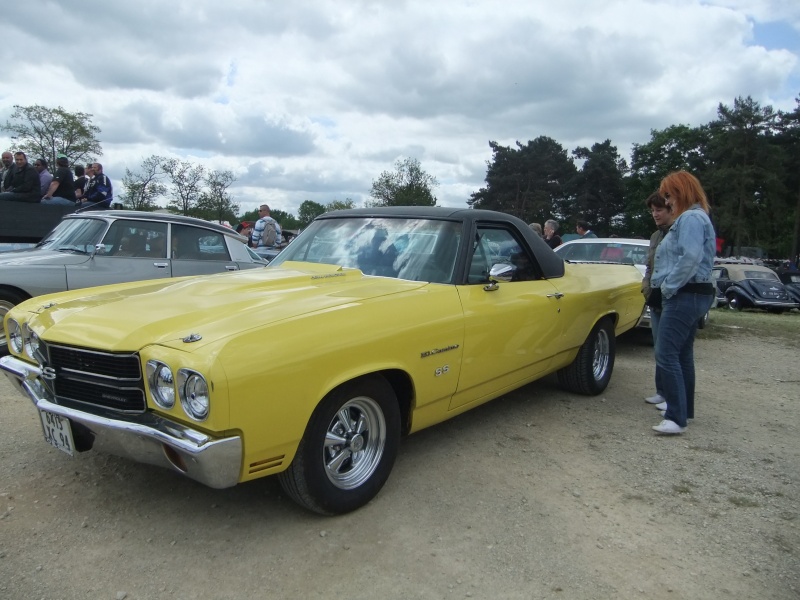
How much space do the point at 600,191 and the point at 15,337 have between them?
2166 inches

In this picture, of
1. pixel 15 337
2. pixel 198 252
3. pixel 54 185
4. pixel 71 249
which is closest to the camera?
pixel 15 337

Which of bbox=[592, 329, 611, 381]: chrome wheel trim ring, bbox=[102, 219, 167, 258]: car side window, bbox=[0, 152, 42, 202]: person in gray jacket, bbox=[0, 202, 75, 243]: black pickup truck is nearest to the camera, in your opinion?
bbox=[592, 329, 611, 381]: chrome wheel trim ring

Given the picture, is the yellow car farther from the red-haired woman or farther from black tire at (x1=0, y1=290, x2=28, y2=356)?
black tire at (x1=0, y1=290, x2=28, y2=356)

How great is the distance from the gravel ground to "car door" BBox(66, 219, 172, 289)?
257 cm

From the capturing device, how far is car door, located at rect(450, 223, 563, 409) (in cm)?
359

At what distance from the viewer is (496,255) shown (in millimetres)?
4188

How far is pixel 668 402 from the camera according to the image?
4.32 m

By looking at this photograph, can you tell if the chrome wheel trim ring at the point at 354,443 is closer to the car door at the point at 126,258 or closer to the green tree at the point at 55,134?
the car door at the point at 126,258

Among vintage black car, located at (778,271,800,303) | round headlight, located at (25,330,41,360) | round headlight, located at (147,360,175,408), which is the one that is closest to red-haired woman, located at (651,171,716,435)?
round headlight, located at (147,360,175,408)

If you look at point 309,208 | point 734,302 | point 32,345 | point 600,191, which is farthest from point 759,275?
point 309,208

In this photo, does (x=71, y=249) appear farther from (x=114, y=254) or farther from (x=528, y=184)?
(x=528, y=184)

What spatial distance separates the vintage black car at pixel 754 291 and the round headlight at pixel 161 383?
1846 centimetres

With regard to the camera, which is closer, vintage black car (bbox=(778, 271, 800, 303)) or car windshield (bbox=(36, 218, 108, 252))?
car windshield (bbox=(36, 218, 108, 252))

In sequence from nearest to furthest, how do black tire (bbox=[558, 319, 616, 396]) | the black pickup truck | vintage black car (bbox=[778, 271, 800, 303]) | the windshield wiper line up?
black tire (bbox=[558, 319, 616, 396]) < the windshield wiper < the black pickup truck < vintage black car (bbox=[778, 271, 800, 303])
